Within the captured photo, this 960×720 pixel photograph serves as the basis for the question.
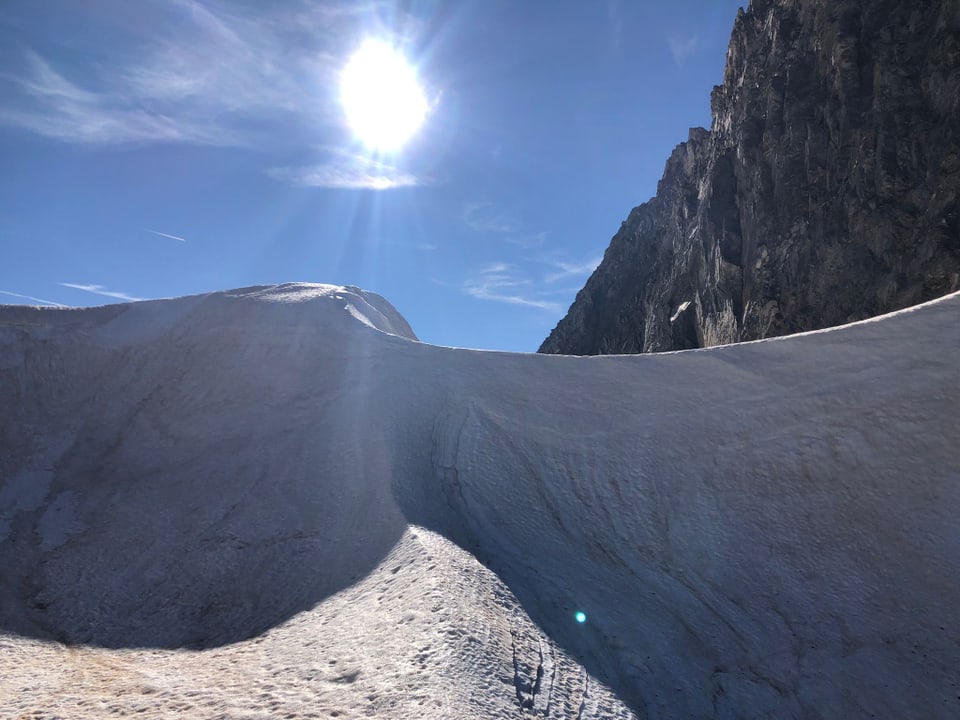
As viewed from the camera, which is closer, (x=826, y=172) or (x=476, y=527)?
(x=476, y=527)

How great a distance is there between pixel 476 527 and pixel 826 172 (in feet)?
120

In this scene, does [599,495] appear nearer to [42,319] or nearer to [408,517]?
[408,517]

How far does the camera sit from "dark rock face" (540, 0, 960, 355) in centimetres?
3091

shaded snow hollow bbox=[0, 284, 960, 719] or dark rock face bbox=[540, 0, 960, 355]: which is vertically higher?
dark rock face bbox=[540, 0, 960, 355]

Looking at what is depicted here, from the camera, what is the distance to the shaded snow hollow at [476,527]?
516 cm

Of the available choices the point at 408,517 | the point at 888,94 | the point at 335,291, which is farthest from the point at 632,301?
the point at 408,517

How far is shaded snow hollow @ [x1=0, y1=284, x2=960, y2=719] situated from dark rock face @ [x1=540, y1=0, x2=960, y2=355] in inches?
1026

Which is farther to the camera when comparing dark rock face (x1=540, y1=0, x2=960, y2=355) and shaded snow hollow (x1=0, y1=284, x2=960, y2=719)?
dark rock face (x1=540, y1=0, x2=960, y2=355)

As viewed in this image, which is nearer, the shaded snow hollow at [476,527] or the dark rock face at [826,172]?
the shaded snow hollow at [476,527]

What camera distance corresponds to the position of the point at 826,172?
119 feet

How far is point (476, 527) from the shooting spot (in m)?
7.39

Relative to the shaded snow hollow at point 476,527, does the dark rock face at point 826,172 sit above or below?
above

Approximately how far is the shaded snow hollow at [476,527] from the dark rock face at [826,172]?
2605 cm

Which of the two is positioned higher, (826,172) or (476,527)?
(826,172)
